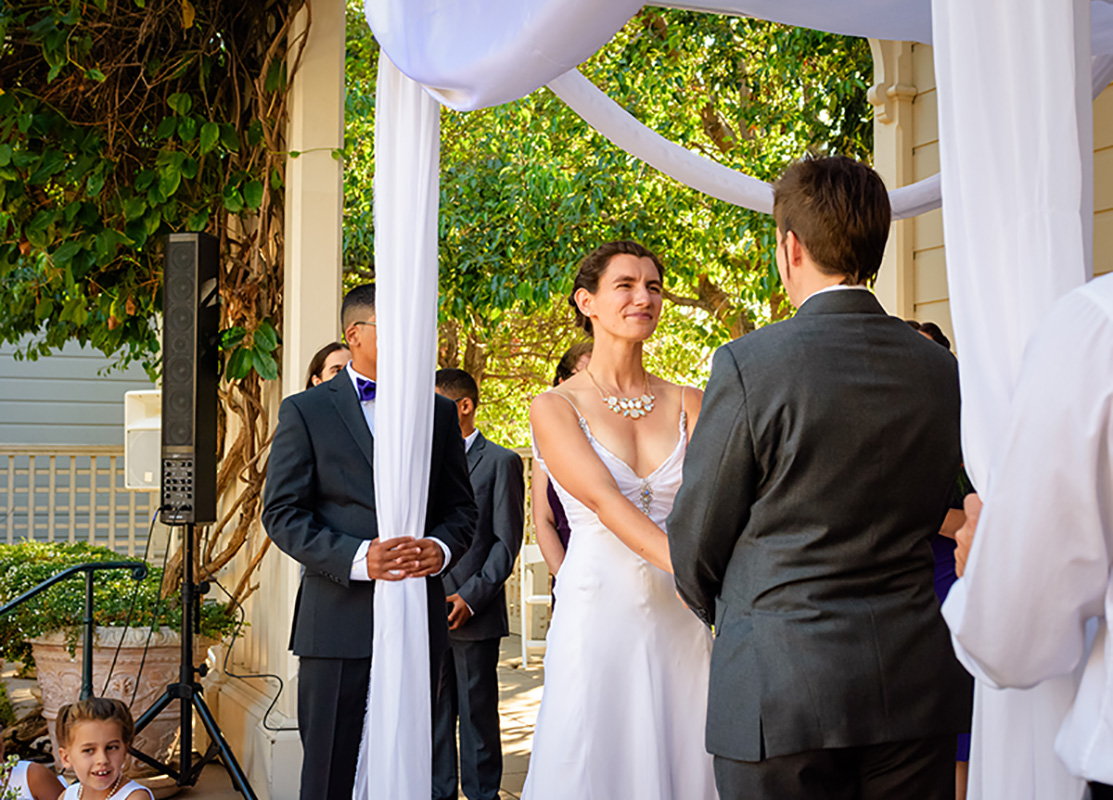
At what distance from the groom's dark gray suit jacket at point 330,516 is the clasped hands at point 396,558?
0.32 feet

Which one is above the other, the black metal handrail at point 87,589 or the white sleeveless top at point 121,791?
the black metal handrail at point 87,589

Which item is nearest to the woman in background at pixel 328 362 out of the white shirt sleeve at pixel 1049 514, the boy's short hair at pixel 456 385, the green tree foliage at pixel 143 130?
the boy's short hair at pixel 456 385

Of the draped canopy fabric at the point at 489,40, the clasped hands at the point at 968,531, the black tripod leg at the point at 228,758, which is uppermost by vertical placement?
the draped canopy fabric at the point at 489,40

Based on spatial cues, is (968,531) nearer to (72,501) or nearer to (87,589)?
(87,589)

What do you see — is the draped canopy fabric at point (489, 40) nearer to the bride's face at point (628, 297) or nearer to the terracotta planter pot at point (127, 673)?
the bride's face at point (628, 297)

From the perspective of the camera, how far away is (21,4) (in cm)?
511

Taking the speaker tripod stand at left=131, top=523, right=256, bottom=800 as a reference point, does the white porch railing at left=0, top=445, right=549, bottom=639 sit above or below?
above

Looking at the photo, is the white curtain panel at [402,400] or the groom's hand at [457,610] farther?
the groom's hand at [457,610]

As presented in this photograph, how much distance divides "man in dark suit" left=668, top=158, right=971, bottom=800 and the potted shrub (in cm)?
384

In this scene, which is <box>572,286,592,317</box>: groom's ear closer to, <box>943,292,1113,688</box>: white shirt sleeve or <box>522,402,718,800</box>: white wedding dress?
<box>522,402,718,800</box>: white wedding dress

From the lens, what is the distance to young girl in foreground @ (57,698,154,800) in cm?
355

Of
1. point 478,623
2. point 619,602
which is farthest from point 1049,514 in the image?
point 478,623

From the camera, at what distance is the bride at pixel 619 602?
9.02ft

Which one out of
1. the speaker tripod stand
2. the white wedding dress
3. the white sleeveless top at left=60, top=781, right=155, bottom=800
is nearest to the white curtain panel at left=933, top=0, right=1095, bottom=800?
the white wedding dress
